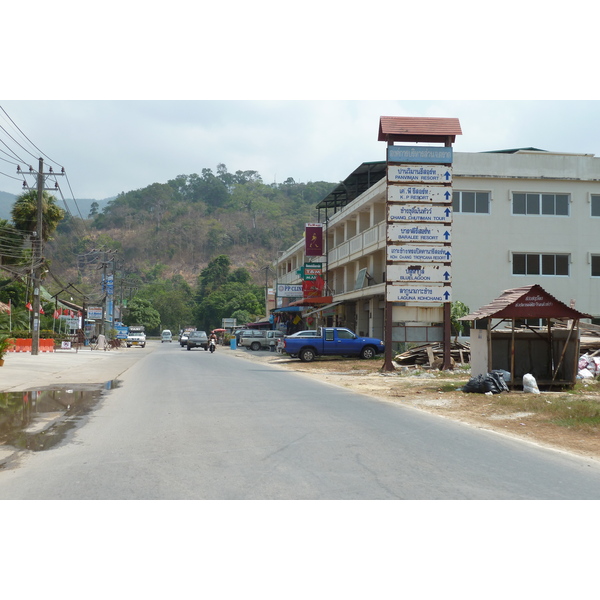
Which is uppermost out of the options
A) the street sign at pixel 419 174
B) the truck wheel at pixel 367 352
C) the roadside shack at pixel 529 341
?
the street sign at pixel 419 174

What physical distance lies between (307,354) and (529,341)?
16920mm

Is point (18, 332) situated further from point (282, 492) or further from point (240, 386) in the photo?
point (282, 492)

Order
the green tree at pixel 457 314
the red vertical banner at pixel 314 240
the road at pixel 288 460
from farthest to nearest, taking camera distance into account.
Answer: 1. the red vertical banner at pixel 314 240
2. the green tree at pixel 457 314
3. the road at pixel 288 460

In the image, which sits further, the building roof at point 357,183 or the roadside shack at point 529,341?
the building roof at point 357,183

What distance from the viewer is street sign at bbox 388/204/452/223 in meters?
26.1

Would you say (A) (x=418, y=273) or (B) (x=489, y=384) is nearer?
(B) (x=489, y=384)

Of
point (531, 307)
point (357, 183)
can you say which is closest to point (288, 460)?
point (531, 307)

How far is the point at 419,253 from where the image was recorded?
2628cm

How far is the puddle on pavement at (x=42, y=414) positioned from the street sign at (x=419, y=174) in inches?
538

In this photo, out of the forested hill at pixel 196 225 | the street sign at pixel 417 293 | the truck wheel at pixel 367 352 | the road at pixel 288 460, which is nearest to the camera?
the road at pixel 288 460

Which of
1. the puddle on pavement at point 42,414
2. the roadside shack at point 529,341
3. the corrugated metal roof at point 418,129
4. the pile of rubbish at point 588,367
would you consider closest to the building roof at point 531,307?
the roadside shack at point 529,341

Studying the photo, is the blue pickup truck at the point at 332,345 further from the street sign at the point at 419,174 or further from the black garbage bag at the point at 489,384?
the black garbage bag at the point at 489,384

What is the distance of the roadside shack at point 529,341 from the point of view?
17391 mm

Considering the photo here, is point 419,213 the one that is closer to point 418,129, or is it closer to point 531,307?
point 418,129
